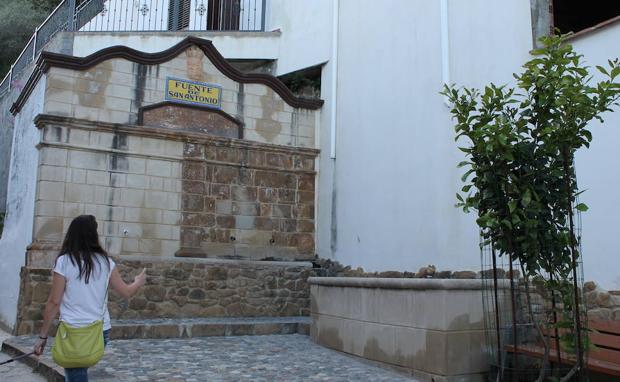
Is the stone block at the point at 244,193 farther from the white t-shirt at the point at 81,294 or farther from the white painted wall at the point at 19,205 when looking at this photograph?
the white t-shirt at the point at 81,294

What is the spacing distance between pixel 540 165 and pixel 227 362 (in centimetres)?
380

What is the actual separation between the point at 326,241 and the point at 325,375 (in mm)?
4524

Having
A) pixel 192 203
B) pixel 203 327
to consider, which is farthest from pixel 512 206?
pixel 192 203

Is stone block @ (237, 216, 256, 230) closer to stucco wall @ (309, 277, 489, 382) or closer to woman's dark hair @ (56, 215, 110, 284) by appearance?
stucco wall @ (309, 277, 489, 382)

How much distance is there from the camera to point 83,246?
3.64 meters

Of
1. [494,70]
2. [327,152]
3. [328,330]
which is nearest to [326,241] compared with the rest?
[327,152]

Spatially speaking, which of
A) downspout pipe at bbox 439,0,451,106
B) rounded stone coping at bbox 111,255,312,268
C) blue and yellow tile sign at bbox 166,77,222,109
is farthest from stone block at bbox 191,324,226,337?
downspout pipe at bbox 439,0,451,106

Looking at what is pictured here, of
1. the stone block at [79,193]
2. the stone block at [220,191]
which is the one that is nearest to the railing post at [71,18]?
the stone block at [79,193]

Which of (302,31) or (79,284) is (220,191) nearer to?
(302,31)

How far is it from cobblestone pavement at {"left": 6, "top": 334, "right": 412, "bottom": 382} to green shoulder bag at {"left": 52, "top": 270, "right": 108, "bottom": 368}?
1.71m

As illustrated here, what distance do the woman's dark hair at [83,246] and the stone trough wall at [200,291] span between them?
14.8 feet

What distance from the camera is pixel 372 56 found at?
9242mm

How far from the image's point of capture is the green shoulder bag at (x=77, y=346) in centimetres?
338

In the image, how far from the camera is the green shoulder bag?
338cm
